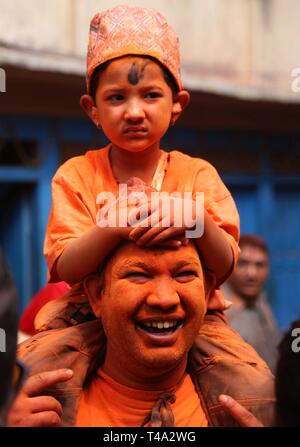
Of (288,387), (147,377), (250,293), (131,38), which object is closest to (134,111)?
(131,38)

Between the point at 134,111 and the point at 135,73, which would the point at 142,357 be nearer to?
the point at 134,111

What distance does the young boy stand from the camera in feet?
8.41

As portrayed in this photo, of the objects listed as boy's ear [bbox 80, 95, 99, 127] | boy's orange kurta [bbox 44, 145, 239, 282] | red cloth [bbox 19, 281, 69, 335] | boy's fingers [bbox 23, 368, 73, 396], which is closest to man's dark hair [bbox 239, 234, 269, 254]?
red cloth [bbox 19, 281, 69, 335]

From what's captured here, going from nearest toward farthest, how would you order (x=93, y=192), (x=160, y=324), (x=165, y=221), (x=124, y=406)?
(x=165, y=221) < (x=160, y=324) < (x=124, y=406) < (x=93, y=192)

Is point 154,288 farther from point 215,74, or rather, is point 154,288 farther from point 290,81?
point 290,81

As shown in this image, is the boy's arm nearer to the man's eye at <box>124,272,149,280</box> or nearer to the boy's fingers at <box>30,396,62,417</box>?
the man's eye at <box>124,272,149,280</box>

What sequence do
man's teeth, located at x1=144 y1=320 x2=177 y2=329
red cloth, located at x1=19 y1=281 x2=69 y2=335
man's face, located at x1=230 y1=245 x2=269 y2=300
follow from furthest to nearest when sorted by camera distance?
man's face, located at x1=230 y1=245 x2=269 y2=300, red cloth, located at x1=19 y1=281 x2=69 y2=335, man's teeth, located at x1=144 y1=320 x2=177 y2=329

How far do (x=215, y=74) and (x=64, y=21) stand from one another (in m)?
1.52

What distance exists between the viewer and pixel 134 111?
2.58 metres

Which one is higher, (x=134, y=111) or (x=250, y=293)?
(x=134, y=111)

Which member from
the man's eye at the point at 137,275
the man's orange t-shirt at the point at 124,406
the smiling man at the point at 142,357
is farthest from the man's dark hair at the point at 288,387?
the man's eye at the point at 137,275

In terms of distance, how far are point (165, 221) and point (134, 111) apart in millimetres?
347

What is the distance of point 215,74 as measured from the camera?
7.55m
